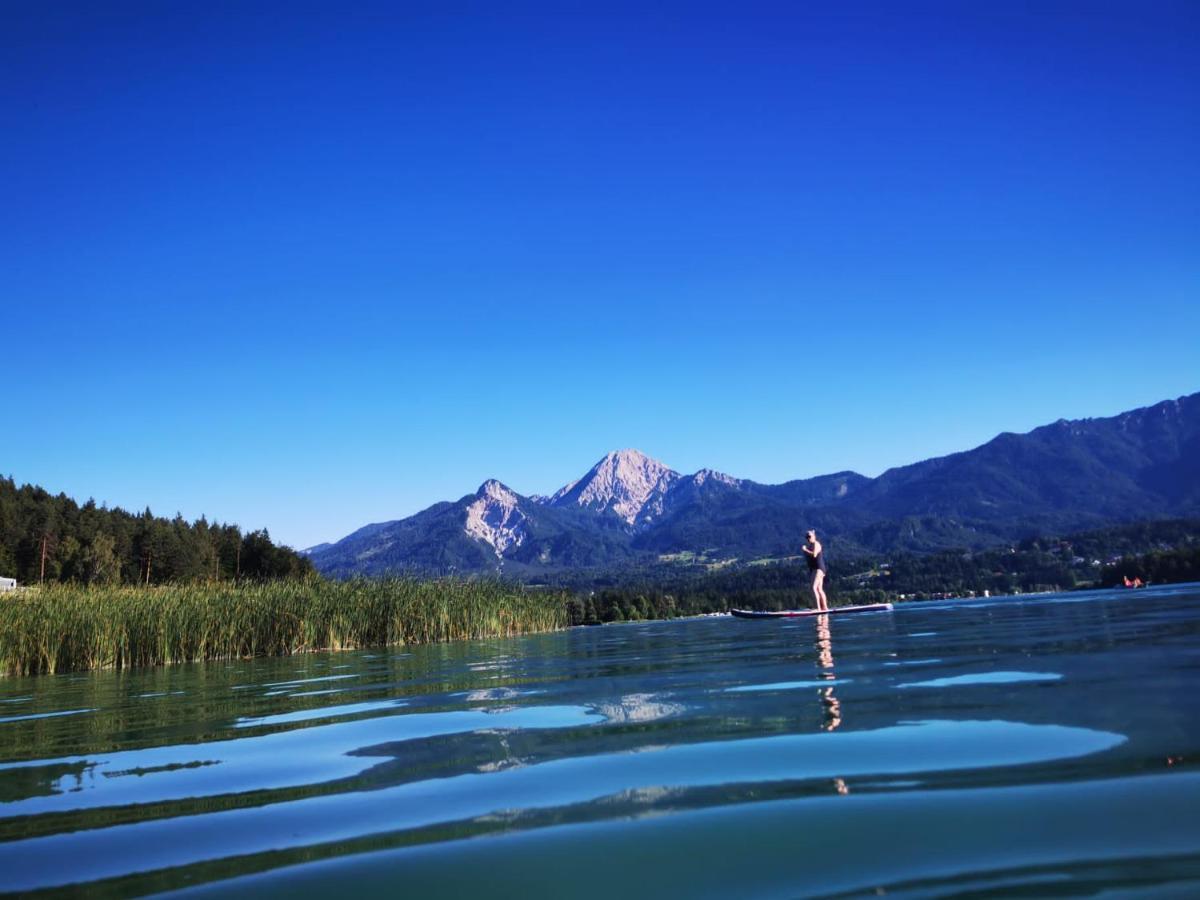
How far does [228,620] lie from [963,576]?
122 m

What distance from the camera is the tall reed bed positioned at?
1930 centimetres

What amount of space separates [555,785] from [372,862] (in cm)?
110

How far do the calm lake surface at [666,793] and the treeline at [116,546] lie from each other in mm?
72418

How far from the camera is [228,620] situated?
2164 cm

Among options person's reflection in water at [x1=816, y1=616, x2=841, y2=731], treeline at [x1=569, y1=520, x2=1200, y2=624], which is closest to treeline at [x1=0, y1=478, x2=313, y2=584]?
treeline at [x1=569, y1=520, x2=1200, y2=624]

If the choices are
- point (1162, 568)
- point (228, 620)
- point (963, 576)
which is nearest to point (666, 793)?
point (228, 620)

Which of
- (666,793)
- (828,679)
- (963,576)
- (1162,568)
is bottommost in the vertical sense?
(963,576)

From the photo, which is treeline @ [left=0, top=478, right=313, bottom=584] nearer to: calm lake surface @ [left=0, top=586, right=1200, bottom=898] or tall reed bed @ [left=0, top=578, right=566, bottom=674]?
tall reed bed @ [left=0, top=578, right=566, bottom=674]

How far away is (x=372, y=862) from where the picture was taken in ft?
8.75

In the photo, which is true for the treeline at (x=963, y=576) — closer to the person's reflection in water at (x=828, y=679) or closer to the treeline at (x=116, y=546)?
the treeline at (x=116, y=546)

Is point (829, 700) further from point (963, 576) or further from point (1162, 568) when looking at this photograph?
point (963, 576)

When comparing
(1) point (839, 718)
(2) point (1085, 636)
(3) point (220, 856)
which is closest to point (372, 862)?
(3) point (220, 856)

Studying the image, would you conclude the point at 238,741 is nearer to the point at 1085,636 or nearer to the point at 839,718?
the point at 839,718

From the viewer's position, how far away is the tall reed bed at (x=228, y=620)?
19.3 meters
